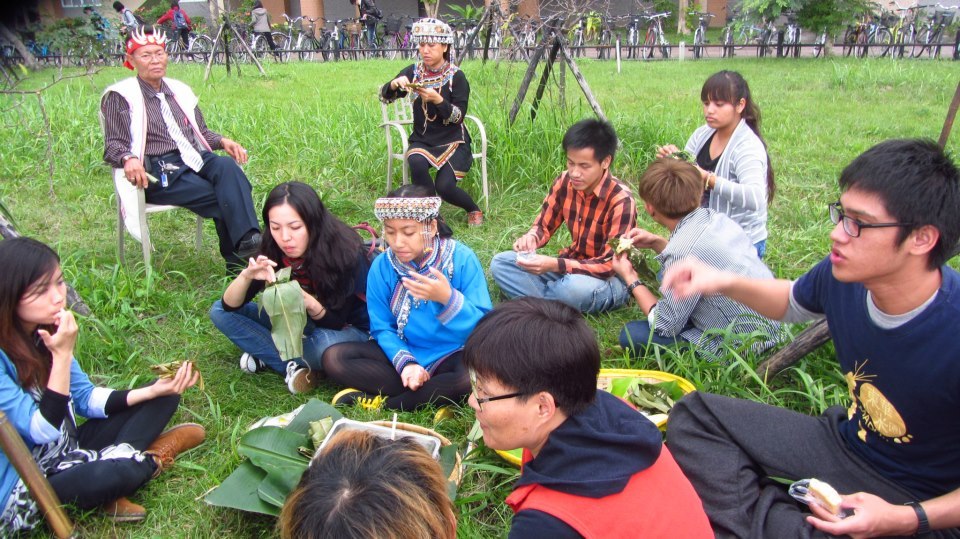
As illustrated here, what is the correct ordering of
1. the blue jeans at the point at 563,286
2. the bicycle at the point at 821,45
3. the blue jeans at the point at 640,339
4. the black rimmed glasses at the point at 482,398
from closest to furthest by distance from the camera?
the black rimmed glasses at the point at 482,398 → the blue jeans at the point at 640,339 → the blue jeans at the point at 563,286 → the bicycle at the point at 821,45

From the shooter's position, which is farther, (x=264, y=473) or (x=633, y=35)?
(x=633, y=35)

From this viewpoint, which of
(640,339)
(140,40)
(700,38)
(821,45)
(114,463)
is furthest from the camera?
(700,38)

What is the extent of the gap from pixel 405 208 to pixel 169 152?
7.24 ft

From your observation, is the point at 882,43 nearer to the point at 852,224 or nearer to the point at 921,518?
the point at 852,224

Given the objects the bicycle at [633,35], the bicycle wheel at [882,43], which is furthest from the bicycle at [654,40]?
the bicycle wheel at [882,43]

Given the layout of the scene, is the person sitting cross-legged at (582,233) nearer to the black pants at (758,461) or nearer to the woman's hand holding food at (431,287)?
the woman's hand holding food at (431,287)

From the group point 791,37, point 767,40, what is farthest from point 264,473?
point 791,37

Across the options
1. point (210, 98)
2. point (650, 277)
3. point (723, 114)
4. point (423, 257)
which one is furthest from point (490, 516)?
point (210, 98)

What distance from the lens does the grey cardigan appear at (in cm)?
342

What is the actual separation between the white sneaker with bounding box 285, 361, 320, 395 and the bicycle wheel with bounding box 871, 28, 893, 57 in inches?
577

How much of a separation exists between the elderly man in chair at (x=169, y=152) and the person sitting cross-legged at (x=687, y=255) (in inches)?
92.0

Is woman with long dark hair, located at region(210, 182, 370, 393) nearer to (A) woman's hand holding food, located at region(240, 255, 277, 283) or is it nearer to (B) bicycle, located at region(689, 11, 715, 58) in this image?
(A) woman's hand holding food, located at region(240, 255, 277, 283)

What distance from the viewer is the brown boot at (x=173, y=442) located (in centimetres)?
264

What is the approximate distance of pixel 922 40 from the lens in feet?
48.5
